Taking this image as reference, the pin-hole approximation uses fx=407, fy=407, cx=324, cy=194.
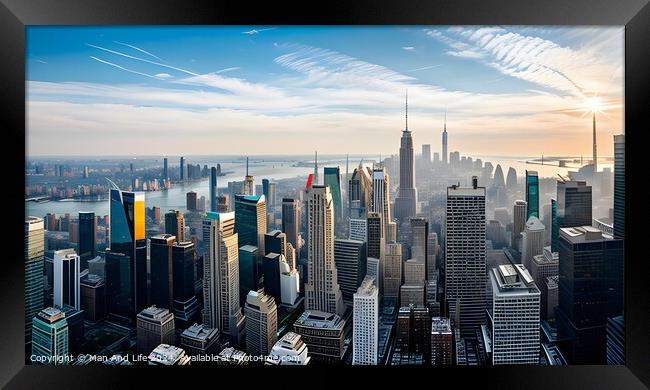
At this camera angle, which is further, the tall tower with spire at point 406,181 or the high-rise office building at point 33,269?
the tall tower with spire at point 406,181

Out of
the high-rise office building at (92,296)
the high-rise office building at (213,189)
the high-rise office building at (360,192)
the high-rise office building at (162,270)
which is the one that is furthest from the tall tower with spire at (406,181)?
the high-rise office building at (92,296)

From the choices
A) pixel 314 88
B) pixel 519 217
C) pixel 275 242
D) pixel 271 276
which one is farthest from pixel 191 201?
pixel 519 217

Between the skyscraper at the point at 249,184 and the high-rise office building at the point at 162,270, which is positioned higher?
the skyscraper at the point at 249,184

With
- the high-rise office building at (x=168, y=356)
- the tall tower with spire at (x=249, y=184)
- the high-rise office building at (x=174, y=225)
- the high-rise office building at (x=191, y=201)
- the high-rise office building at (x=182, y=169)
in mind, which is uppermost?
the high-rise office building at (x=182, y=169)

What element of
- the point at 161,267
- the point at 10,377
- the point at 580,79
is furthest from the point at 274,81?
the point at 10,377

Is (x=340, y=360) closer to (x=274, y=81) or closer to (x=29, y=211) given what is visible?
(x=274, y=81)

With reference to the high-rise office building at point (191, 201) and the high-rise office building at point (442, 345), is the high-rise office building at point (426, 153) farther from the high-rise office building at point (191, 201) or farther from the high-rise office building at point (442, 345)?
the high-rise office building at point (191, 201)
